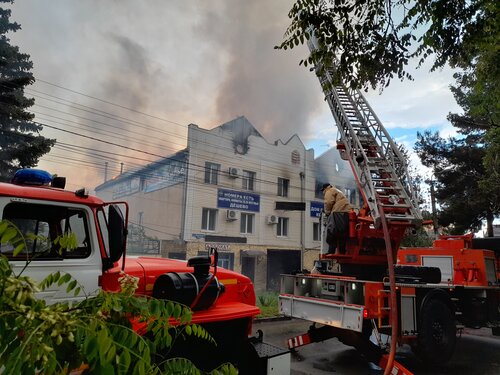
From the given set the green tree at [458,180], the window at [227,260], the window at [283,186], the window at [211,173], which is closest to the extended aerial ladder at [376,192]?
the green tree at [458,180]

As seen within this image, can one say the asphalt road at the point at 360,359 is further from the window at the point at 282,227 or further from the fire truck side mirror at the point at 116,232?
the window at the point at 282,227

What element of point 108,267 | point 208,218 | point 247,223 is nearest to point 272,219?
point 247,223

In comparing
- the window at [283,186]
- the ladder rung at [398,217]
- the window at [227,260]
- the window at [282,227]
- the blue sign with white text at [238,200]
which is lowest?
the window at [227,260]

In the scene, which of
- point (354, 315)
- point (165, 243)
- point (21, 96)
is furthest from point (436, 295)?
point (165, 243)

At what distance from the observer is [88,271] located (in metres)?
2.92

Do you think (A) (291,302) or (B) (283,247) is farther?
(B) (283,247)

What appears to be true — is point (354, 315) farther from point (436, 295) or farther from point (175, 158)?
point (175, 158)

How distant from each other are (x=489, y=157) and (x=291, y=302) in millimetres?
7677

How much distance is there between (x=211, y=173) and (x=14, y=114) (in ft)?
37.4

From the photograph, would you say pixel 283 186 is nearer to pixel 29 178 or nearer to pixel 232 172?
pixel 232 172

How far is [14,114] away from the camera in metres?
9.74

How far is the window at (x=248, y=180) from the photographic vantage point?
70.8ft

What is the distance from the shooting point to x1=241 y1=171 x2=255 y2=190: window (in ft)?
70.8

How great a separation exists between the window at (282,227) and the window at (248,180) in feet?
9.92
